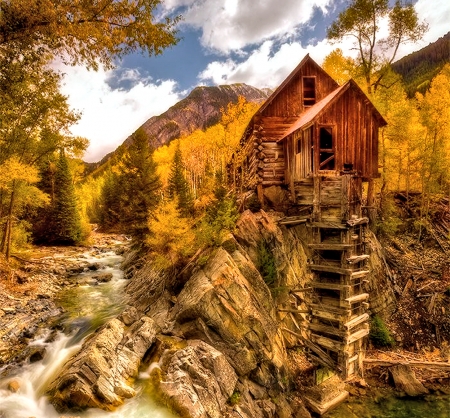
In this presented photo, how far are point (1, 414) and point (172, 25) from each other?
1443 centimetres

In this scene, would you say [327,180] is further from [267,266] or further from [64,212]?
[64,212]

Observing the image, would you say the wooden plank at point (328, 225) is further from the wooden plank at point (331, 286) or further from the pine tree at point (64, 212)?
the pine tree at point (64, 212)

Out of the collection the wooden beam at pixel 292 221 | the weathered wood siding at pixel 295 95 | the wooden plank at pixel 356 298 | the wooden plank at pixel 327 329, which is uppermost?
the weathered wood siding at pixel 295 95

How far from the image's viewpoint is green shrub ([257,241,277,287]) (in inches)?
628

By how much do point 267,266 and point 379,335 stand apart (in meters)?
8.33

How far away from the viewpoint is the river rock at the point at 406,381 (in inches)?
580

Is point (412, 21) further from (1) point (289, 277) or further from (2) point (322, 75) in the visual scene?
(1) point (289, 277)

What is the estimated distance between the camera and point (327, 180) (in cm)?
1669

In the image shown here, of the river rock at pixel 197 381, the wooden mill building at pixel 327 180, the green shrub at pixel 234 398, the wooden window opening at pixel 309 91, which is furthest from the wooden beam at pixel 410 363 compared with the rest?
the wooden window opening at pixel 309 91

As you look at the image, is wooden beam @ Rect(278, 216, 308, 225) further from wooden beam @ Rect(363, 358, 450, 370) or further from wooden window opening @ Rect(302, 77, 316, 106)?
wooden window opening @ Rect(302, 77, 316, 106)

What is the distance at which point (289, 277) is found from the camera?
54.4 ft

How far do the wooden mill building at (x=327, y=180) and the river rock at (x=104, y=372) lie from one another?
930 centimetres

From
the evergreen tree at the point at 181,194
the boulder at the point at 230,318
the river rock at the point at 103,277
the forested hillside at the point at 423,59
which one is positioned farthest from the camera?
the forested hillside at the point at 423,59

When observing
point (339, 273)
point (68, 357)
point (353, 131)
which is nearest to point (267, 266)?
point (339, 273)
